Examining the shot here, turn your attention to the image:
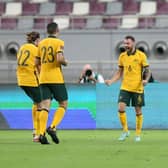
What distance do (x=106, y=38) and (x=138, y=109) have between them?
15828 millimetres

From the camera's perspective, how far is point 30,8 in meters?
32.7

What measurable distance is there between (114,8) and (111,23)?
215 centimetres

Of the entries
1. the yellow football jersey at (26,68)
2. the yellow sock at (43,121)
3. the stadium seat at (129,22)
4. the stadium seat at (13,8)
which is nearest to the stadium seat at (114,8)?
the stadium seat at (129,22)

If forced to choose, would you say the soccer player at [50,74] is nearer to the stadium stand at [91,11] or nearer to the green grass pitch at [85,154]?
the green grass pitch at [85,154]

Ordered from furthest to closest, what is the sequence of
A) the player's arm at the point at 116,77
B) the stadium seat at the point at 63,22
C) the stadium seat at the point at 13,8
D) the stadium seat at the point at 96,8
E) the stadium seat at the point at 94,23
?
the stadium seat at the point at 13,8, the stadium seat at the point at 96,8, the stadium seat at the point at 63,22, the stadium seat at the point at 94,23, the player's arm at the point at 116,77

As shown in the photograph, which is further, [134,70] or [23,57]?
[134,70]

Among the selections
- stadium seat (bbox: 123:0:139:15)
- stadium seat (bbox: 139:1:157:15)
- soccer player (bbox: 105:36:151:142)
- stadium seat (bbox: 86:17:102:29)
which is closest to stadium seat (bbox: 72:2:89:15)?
stadium seat (bbox: 123:0:139:15)

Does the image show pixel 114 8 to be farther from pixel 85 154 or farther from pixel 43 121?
pixel 85 154

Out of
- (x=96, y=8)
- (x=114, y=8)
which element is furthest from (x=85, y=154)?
(x=96, y=8)

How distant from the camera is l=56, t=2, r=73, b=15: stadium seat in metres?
32.2

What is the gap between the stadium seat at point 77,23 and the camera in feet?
98.4

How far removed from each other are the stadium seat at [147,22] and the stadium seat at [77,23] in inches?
86.0

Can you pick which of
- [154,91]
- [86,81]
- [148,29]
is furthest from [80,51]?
[154,91]

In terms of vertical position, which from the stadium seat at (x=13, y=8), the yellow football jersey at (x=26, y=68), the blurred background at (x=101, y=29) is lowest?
the blurred background at (x=101, y=29)
